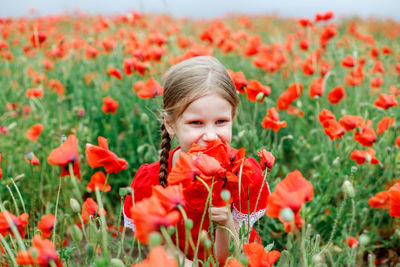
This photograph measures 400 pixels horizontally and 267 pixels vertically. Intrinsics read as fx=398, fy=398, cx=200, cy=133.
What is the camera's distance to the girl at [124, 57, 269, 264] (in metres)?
Answer: 1.36

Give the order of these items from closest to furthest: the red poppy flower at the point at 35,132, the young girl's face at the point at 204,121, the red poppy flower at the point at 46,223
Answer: the red poppy flower at the point at 46,223
the young girl's face at the point at 204,121
the red poppy flower at the point at 35,132

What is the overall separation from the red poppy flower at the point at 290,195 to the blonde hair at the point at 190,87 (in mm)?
586

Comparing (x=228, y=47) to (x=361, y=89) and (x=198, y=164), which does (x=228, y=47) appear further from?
(x=198, y=164)

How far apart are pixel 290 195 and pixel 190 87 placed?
0.70m

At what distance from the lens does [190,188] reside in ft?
3.46

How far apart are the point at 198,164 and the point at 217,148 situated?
144 millimetres

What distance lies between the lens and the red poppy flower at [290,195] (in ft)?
2.60

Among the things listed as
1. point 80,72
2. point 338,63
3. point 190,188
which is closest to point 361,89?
point 338,63

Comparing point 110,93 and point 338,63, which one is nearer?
point 110,93

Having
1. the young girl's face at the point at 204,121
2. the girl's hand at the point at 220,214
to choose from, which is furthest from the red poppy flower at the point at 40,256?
the young girl's face at the point at 204,121

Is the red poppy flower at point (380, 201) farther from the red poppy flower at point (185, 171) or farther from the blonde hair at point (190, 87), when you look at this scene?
the red poppy flower at point (185, 171)

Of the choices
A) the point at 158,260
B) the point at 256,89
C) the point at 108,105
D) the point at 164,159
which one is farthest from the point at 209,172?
the point at 108,105

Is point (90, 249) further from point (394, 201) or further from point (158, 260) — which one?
point (394, 201)

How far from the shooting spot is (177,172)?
3.11ft
